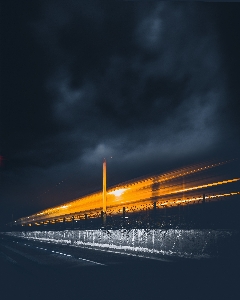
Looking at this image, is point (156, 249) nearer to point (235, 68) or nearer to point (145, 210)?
point (145, 210)

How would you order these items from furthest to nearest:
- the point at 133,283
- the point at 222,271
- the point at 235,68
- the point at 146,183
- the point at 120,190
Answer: the point at 120,190 < the point at 146,183 < the point at 235,68 < the point at 222,271 < the point at 133,283

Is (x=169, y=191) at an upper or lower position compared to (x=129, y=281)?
upper

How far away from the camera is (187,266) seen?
8016 millimetres

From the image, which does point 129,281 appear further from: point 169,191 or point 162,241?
point 169,191

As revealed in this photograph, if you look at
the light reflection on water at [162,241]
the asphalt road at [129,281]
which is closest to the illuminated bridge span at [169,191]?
the light reflection on water at [162,241]

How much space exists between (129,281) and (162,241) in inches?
165

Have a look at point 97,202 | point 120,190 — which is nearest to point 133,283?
point 120,190

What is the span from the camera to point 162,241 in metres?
10.5

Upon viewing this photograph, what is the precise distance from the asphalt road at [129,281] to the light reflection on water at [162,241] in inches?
11.8

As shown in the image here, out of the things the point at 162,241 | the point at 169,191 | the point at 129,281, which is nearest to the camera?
the point at 129,281

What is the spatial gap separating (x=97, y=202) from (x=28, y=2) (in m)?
9.45

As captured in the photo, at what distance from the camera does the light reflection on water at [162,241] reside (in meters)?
8.08

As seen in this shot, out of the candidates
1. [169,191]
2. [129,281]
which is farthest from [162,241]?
[129,281]

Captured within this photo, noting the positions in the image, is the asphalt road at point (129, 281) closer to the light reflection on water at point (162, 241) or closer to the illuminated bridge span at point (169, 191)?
the light reflection on water at point (162, 241)
